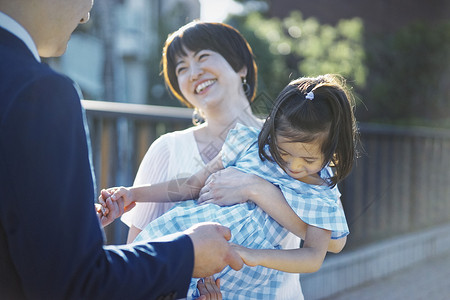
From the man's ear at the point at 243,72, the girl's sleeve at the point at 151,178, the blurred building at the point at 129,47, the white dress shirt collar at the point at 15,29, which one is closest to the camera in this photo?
the white dress shirt collar at the point at 15,29

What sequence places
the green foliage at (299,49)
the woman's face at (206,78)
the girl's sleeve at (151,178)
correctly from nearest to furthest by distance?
the girl's sleeve at (151,178), the woman's face at (206,78), the green foliage at (299,49)

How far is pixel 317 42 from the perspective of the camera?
1071 cm

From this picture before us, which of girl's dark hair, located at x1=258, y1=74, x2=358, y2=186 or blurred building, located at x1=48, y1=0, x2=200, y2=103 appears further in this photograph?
blurred building, located at x1=48, y1=0, x2=200, y2=103

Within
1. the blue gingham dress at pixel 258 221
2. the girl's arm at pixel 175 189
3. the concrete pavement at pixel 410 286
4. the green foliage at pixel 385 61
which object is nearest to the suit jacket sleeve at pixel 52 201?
the blue gingham dress at pixel 258 221

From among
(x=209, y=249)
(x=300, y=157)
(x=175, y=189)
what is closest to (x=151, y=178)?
(x=175, y=189)

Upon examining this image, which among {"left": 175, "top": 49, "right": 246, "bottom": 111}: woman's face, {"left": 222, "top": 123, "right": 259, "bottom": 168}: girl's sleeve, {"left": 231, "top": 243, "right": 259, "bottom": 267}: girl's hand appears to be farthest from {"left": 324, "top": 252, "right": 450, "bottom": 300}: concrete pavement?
{"left": 231, "top": 243, "right": 259, "bottom": 267}: girl's hand

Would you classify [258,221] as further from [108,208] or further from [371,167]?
[371,167]

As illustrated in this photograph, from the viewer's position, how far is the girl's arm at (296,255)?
5.02ft

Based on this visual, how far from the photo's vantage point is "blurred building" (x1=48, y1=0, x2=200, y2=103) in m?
13.9

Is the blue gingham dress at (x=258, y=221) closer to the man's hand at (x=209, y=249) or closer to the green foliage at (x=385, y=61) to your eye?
the man's hand at (x=209, y=249)

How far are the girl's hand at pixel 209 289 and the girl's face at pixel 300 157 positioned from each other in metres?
0.46

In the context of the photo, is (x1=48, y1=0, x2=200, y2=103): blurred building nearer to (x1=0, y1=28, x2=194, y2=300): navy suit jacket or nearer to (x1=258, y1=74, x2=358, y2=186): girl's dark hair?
(x1=258, y1=74, x2=358, y2=186): girl's dark hair

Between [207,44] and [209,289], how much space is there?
1.13 metres

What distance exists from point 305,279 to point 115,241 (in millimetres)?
1983
